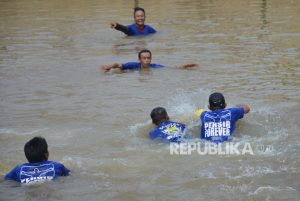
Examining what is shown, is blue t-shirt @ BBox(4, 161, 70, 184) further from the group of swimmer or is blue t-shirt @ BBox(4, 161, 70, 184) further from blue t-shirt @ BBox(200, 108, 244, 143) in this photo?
blue t-shirt @ BBox(200, 108, 244, 143)

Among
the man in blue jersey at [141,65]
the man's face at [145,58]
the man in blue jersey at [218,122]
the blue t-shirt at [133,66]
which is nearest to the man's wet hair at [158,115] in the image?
the man in blue jersey at [218,122]

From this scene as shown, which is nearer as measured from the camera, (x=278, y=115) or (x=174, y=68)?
(x=278, y=115)

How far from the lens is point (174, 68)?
38.5 ft

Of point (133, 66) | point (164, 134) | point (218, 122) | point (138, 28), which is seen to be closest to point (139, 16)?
point (138, 28)

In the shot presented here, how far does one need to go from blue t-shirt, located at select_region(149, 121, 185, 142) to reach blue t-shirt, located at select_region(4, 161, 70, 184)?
5.44 ft

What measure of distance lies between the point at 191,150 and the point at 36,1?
21227 millimetres

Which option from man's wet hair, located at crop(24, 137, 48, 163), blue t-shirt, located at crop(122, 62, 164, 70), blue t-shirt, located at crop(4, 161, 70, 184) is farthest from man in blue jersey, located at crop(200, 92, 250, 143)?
blue t-shirt, located at crop(122, 62, 164, 70)

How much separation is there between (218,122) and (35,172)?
2400 millimetres

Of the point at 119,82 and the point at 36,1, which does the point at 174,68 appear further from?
the point at 36,1

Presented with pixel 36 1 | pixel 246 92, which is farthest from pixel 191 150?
pixel 36 1

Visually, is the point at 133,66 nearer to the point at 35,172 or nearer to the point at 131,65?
the point at 131,65

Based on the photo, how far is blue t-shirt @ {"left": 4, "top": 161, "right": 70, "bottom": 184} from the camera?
5812 mm

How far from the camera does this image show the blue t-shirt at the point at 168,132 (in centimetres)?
708

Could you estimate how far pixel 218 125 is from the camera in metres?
7.00
